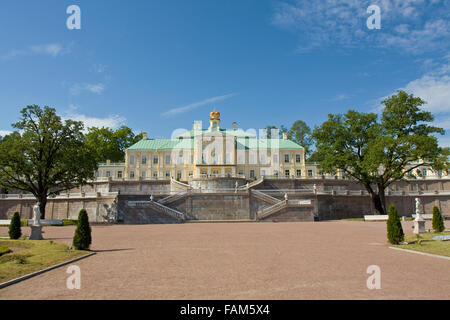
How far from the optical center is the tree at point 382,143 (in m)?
40.2

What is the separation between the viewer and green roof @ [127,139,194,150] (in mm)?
66938

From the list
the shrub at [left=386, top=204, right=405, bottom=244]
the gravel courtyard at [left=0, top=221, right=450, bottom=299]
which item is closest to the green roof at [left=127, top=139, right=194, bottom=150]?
the gravel courtyard at [left=0, top=221, right=450, bottom=299]

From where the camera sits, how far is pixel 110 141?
76.4 m

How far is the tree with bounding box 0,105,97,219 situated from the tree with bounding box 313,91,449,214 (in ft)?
111

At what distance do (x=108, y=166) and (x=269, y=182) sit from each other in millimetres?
33851

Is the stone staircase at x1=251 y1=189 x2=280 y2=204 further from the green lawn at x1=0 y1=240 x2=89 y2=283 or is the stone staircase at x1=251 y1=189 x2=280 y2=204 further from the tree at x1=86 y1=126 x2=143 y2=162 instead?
the tree at x1=86 y1=126 x2=143 y2=162

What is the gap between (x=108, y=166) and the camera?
6550 cm

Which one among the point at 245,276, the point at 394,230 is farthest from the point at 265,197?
the point at 245,276

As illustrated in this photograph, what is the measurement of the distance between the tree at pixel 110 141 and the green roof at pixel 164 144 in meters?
10.2

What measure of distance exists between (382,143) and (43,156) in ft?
143

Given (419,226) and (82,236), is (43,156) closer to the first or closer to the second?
(82,236)

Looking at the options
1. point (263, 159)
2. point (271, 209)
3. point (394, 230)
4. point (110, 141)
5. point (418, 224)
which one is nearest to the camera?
point (394, 230)

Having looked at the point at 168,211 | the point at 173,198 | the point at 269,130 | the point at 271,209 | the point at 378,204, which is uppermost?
the point at 269,130

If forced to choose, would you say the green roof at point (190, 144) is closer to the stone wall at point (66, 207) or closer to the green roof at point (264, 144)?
the green roof at point (264, 144)
